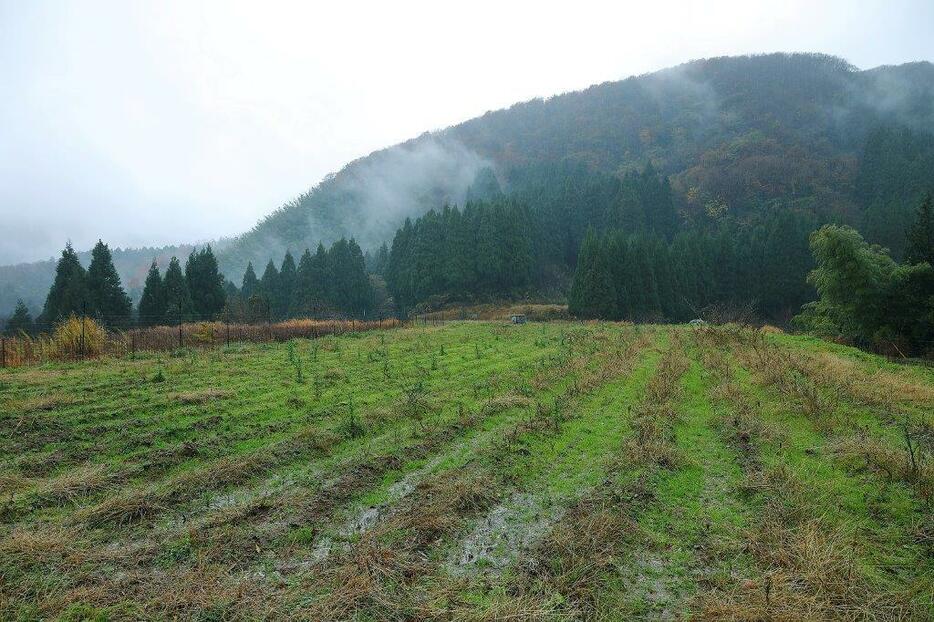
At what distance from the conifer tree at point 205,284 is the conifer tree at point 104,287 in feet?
19.4

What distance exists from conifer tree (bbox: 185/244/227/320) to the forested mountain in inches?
1497

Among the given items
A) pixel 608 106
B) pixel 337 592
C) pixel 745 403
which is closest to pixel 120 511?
pixel 337 592

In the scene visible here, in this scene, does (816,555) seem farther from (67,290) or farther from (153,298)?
(153,298)

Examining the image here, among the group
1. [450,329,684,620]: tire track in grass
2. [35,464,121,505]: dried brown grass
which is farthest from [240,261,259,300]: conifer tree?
[450,329,684,620]: tire track in grass

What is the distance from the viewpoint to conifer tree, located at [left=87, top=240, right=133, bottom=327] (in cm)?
3531

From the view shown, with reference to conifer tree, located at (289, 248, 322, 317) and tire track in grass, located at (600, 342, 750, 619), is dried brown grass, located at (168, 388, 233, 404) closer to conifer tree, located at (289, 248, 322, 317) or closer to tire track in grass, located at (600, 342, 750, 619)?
tire track in grass, located at (600, 342, 750, 619)

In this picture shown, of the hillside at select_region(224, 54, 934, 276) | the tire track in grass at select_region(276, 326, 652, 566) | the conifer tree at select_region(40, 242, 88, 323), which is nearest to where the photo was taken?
the tire track in grass at select_region(276, 326, 652, 566)

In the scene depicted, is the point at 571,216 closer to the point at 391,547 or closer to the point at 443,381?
the point at 443,381

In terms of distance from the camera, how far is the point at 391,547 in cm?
395

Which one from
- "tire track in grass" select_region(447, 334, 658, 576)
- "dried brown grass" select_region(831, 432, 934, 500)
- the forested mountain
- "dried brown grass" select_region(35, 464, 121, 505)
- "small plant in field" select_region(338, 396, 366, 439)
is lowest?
"dried brown grass" select_region(831, 432, 934, 500)

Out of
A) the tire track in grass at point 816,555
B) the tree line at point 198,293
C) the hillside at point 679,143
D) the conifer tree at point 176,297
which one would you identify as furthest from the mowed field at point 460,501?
the hillside at point 679,143

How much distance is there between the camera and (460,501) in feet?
16.1

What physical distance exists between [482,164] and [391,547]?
123638 millimetres

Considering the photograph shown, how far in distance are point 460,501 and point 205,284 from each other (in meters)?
47.5
